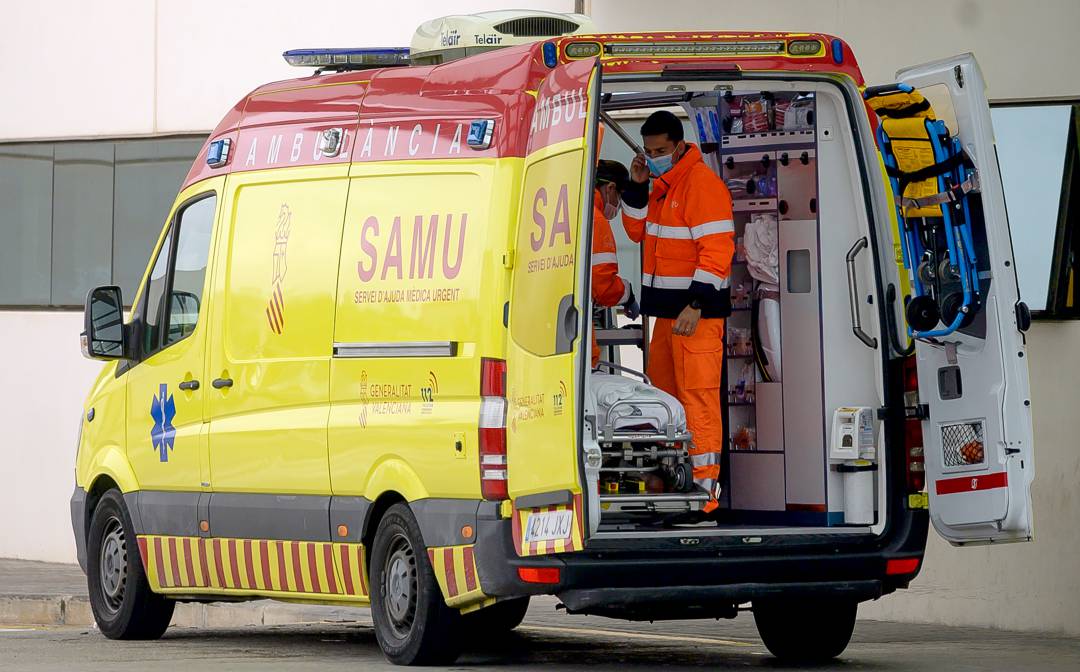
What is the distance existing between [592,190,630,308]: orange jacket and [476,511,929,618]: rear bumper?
5.83 ft

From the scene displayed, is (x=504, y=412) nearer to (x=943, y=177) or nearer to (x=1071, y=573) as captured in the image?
(x=943, y=177)

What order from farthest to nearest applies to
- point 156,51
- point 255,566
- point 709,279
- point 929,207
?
1. point 156,51
2. point 255,566
3. point 709,279
4. point 929,207

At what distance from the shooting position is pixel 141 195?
54.0ft

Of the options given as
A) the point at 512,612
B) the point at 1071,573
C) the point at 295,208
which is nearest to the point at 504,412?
the point at 295,208

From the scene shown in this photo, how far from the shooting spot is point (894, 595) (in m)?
12.7

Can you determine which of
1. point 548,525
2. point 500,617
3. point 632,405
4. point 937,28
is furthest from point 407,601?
point 937,28

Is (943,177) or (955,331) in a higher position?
(943,177)

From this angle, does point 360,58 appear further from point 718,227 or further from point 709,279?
point 709,279

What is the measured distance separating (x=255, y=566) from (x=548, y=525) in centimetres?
225

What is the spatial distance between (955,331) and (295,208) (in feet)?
9.90

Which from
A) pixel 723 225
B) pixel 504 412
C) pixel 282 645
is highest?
pixel 723 225

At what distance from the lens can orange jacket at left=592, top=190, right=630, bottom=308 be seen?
9.72 metres

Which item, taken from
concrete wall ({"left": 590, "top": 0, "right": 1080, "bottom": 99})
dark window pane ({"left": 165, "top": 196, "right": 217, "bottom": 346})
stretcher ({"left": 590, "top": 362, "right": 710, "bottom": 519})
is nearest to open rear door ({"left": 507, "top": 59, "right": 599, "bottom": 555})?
stretcher ({"left": 590, "top": 362, "right": 710, "bottom": 519})

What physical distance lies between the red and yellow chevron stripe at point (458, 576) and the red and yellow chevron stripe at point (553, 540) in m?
0.24
